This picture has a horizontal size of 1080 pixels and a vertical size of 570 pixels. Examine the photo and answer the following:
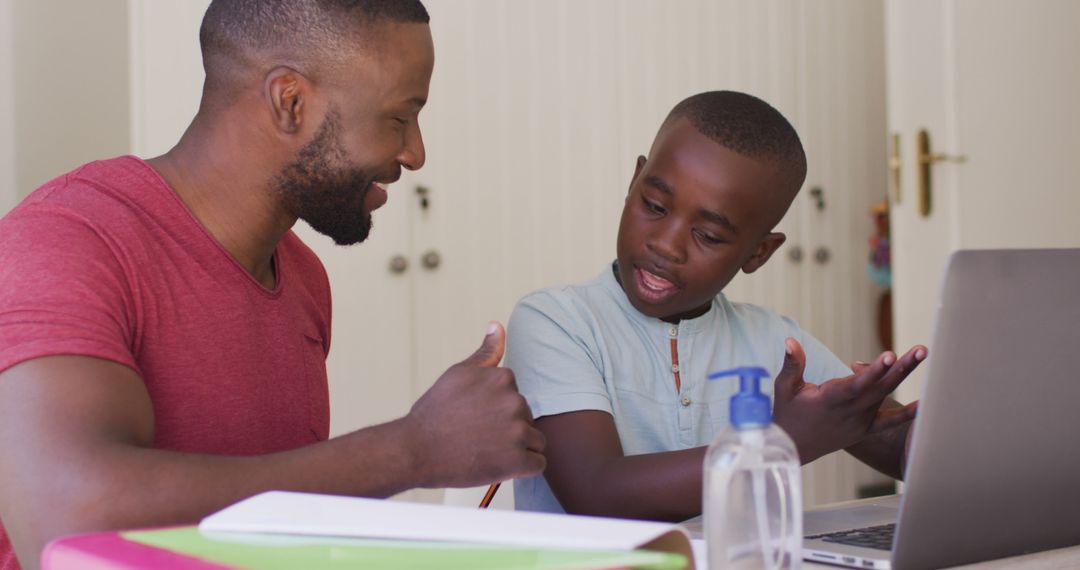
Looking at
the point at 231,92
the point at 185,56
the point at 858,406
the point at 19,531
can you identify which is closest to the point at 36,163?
the point at 185,56

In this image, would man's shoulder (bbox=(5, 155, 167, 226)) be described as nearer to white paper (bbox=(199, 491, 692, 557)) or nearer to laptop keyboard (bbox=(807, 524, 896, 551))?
white paper (bbox=(199, 491, 692, 557))

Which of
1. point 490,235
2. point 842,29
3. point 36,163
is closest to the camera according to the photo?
point 36,163

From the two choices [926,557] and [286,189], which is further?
[286,189]

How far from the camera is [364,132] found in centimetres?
129

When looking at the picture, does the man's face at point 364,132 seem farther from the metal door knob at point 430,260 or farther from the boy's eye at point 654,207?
the metal door knob at point 430,260

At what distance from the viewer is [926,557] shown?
886mm

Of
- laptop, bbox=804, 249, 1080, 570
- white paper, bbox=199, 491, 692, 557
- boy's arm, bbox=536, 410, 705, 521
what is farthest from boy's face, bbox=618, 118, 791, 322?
white paper, bbox=199, 491, 692, 557

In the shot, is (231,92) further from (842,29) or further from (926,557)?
(842,29)

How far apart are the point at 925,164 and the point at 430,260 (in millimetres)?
1309

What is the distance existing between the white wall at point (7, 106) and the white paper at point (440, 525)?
187cm

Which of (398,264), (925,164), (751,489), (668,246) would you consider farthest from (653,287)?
(925,164)

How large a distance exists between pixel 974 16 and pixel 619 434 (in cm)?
204

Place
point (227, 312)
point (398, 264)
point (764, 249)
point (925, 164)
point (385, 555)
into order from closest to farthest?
point (385, 555), point (227, 312), point (764, 249), point (398, 264), point (925, 164)

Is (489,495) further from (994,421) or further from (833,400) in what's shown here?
(994,421)
